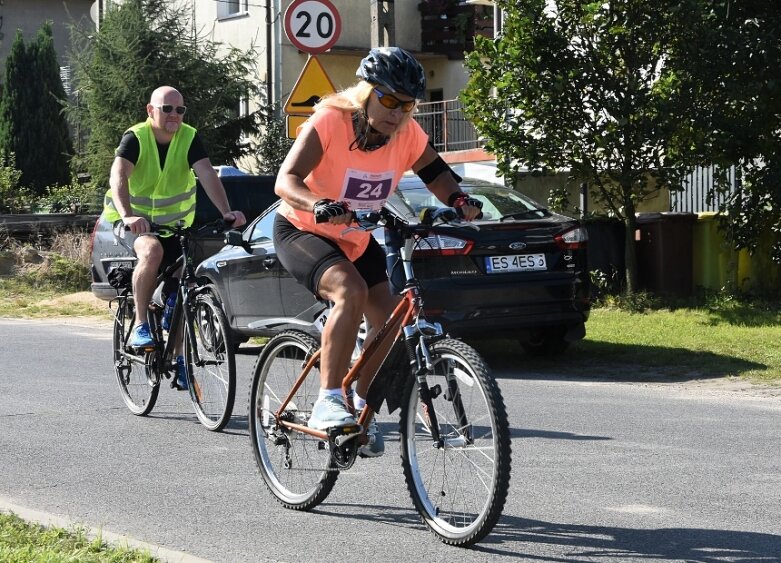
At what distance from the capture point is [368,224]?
5215 mm

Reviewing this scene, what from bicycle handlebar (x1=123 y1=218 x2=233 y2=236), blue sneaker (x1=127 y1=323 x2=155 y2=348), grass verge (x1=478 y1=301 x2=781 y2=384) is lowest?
grass verge (x1=478 y1=301 x2=781 y2=384)

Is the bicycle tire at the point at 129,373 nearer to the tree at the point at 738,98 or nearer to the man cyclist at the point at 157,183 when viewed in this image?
the man cyclist at the point at 157,183

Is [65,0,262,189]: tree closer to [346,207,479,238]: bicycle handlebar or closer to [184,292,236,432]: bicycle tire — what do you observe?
[184,292,236,432]: bicycle tire

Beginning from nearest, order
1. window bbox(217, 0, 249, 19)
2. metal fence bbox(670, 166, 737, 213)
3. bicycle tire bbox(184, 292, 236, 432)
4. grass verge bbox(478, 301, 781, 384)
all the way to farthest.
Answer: bicycle tire bbox(184, 292, 236, 432), grass verge bbox(478, 301, 781, 384), metal fence bbox(670, 166, 737, 213), window bbox(217, 0, 249, 19)

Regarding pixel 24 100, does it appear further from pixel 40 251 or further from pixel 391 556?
pixel 391 556

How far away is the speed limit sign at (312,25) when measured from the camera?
15352 millimetres

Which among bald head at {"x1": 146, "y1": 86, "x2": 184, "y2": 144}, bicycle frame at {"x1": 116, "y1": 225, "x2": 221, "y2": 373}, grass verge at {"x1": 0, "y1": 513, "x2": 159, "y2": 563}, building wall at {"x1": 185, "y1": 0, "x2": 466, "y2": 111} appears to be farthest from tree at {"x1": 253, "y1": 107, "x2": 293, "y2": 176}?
grass verge at {"x1": 0, "y1": 513, "x2": 159, "y2": 563}

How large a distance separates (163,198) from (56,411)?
157cm

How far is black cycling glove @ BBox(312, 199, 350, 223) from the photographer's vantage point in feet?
16.8

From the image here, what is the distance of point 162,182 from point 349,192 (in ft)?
10.2

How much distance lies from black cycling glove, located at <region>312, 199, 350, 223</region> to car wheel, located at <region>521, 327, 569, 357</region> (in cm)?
655

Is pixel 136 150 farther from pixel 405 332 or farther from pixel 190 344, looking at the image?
pixel 405 332

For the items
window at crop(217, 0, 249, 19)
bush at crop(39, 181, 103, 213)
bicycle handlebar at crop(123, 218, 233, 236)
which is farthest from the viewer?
window at crop(217, 0, 249, 19)

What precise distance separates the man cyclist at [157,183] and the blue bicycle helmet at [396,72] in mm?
3096
